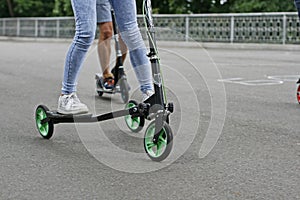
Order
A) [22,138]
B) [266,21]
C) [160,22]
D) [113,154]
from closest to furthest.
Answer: [113,154]
[22,138]
[266,21]
[160,22]

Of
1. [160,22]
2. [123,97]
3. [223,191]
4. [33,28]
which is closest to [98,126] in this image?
[123,97]

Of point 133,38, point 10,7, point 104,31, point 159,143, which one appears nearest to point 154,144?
point 159,143

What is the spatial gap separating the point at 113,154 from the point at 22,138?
38.4 inches

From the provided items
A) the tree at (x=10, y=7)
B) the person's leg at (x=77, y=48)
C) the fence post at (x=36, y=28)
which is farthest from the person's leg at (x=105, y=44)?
the tree at (x=10, y=7)

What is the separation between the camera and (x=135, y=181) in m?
4.01

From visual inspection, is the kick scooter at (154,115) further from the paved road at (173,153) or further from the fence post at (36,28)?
the fence post at (36,28)

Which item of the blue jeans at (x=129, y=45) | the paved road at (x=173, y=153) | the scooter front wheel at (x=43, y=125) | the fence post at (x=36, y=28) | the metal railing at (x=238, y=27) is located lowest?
the fence post at (x=36, y=28)

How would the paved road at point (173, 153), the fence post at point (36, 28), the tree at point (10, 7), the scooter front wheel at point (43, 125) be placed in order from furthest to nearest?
1. the tree at point (10, 7)
2. the fence post at point (36, 28)
3. the scooter front wheel at point (43, 125)
4. the paved road at point (173, 153)

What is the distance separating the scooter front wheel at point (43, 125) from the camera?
522 centimetres

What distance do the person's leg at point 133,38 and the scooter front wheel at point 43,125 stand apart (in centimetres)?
77

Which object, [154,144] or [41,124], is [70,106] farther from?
[154,144]

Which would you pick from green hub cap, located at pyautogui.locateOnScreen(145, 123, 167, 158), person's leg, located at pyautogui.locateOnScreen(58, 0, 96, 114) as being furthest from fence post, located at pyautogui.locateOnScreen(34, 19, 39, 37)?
green hub cap, located at pyautogui.locateOnScreen(145, 123, 167, 158)

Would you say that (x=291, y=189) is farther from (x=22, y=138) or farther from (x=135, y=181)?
(x=22, y=138)

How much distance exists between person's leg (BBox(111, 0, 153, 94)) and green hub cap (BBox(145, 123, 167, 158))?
0.60 m
